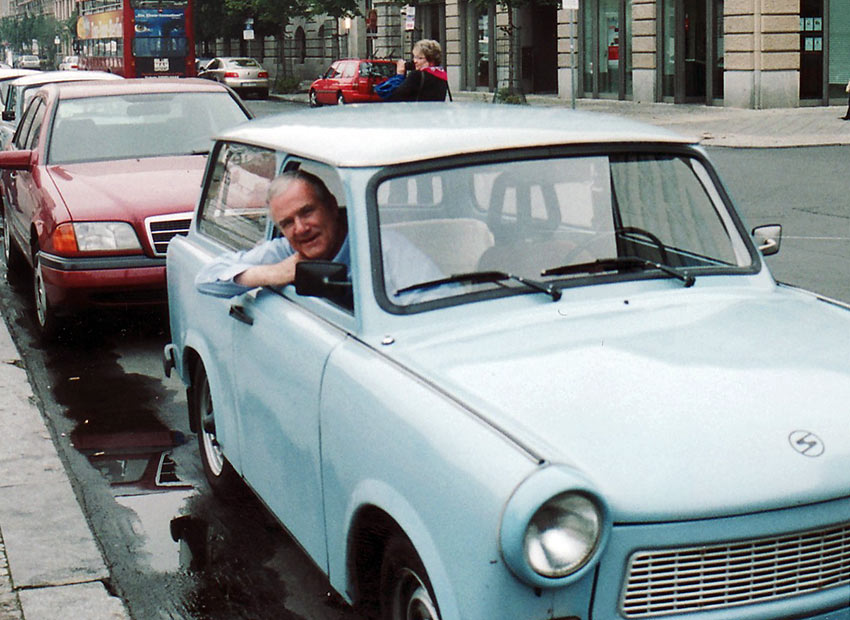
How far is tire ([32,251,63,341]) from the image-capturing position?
325 inches

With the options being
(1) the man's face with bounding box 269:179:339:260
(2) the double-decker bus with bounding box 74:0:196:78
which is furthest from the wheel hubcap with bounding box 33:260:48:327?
(2) the double-decker bus with bounding box 74:0:196:78

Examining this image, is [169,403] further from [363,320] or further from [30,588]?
[363,320]

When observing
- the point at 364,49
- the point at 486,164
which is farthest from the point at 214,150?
the point at 364,49

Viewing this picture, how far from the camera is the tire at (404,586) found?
3062 mm

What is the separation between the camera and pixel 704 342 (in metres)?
3.45

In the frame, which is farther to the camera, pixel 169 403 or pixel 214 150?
pixel 169 403

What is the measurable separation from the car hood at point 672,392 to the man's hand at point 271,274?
32.2 inches

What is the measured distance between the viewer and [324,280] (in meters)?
3.74

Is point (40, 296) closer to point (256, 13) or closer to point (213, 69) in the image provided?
point (213, 69)

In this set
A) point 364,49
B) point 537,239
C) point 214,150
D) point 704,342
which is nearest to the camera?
point 704,342

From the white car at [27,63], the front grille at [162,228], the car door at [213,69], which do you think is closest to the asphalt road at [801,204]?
the front grille at [162,228]

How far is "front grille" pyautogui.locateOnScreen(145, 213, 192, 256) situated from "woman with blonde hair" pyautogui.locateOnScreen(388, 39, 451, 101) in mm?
6434

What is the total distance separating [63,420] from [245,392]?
2573mm

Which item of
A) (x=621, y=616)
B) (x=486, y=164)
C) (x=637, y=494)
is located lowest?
(x=621, y=616)
